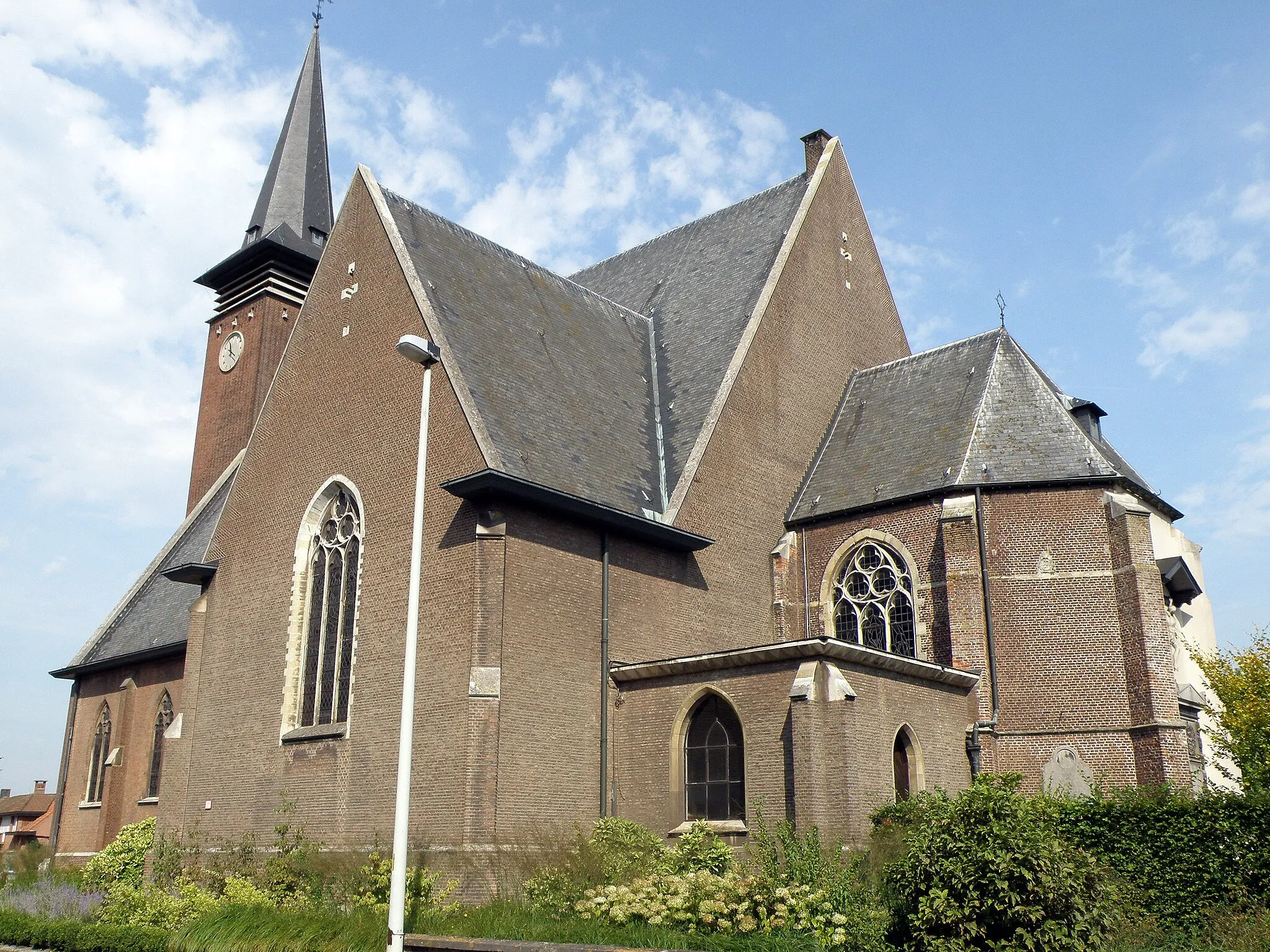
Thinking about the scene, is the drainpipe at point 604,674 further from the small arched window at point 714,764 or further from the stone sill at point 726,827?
the stone sill at point 726,827

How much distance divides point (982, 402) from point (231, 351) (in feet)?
82.2

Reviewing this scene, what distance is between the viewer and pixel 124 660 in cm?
3078

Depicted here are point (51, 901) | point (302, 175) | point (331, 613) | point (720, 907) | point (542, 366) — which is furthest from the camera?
point (302, 175)

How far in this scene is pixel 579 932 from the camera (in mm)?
13102

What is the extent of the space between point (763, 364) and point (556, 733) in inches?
403

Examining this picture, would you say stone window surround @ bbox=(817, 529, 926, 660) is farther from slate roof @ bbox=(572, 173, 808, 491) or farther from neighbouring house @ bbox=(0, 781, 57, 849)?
neighbouring house @ bbox=(0, 781, 57, 849)

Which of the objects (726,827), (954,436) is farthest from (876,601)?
(726,827)

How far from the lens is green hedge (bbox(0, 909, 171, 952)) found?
49.8ft

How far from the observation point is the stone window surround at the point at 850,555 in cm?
2248

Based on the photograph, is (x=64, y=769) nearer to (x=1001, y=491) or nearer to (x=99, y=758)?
(x=99, y=758)

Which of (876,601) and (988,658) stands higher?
(876,601)

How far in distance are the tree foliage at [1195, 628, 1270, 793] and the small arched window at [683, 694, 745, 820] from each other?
897 cm

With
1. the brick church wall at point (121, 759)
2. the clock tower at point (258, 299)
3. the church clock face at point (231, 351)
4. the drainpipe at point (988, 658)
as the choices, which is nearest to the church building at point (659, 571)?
the drainpipe at point (988, 658)

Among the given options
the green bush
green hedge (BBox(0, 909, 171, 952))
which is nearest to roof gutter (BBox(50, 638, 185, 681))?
green hedge (BBox(0, 909, 171, 952))
